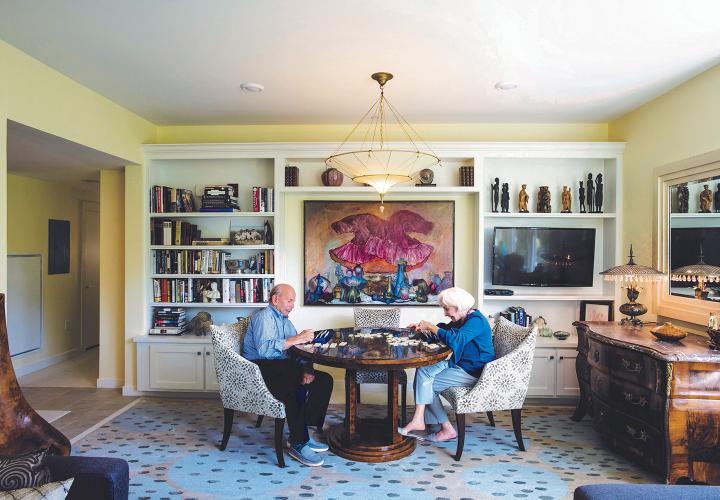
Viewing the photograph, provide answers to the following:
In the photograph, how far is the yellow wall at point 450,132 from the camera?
5020 millimetres

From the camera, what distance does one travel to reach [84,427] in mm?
4000

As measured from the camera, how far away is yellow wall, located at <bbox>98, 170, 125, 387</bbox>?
204 inches

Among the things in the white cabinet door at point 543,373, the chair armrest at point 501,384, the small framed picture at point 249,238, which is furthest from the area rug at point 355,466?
the small framed picture at point 249,238

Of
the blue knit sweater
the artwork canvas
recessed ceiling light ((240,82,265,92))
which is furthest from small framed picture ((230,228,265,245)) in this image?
the blue knit sweater

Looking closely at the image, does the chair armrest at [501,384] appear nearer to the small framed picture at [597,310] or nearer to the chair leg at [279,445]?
the chair leg at [279,445]

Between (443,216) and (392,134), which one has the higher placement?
(392,134)

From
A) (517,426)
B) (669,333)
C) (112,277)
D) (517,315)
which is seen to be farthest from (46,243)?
(669,333)

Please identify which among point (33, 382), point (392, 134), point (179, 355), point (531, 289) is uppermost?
point (392, 134)

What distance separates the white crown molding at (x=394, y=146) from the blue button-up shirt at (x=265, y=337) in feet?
6.09

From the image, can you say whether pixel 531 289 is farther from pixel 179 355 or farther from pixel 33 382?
pixel 33 382

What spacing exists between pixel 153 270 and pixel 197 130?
60.4 inches

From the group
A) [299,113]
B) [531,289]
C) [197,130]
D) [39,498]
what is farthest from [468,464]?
[197,130]

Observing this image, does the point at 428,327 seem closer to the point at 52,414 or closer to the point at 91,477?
the point at 91,477

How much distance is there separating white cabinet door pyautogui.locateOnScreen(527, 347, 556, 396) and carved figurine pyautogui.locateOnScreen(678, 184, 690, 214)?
164 centimetres
